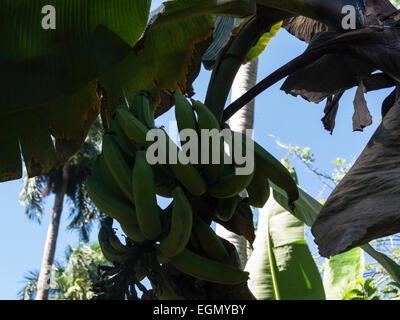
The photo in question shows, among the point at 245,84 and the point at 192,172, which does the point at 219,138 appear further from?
the point at 245,84

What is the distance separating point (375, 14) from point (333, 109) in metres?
0.53

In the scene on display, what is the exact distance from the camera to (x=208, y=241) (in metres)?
1.16

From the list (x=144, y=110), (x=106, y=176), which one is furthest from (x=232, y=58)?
(x=106, y=176)

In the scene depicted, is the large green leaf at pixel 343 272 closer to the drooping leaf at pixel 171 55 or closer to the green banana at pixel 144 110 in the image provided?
the drooping leaf at pixel 171 55

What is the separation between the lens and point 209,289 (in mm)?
1213

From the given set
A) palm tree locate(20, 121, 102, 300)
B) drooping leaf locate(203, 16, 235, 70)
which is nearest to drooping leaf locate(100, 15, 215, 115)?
drooping leaf locate(203, 16, 235, 70)

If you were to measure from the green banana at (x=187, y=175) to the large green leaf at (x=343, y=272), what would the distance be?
78.4 inches

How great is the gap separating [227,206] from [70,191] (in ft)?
40.3

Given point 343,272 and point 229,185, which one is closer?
point 229,185

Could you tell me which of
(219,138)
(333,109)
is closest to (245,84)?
(333,109)

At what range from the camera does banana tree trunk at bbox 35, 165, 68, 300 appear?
352 inches

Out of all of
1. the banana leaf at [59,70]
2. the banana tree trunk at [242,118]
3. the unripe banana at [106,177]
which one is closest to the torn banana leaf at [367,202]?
the unripe banana at [106,177]

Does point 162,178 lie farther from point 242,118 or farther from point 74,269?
point 74,269

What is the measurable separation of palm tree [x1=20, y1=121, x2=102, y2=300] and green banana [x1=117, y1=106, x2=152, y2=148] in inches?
391
